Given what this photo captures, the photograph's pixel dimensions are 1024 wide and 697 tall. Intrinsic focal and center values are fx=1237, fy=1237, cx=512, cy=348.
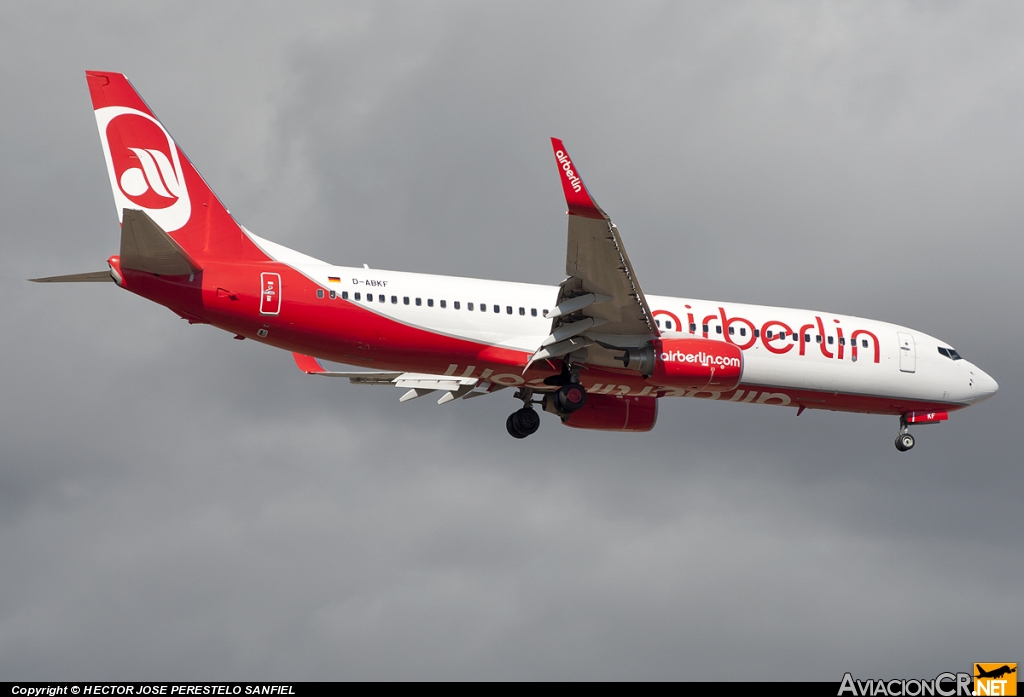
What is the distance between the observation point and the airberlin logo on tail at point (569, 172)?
28.3m

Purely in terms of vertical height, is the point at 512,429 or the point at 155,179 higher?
the point at 155,179

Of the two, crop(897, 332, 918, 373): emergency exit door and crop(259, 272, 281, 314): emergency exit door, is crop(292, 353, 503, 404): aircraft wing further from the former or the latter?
crop(897, 332, 918, 373): emergency exit door

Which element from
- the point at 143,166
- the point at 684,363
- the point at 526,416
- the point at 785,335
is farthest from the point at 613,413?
the point at 143,166

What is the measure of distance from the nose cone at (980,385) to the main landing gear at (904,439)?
7.58 feet

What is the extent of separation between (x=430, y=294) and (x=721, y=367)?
26.9ft

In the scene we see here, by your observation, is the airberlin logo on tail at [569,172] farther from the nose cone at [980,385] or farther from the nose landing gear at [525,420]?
the nose cone at [980,385]

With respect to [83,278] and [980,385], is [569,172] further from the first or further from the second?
[980,385]

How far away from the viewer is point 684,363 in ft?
111

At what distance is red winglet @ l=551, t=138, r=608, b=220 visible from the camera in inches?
1115

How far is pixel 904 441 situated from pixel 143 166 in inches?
953

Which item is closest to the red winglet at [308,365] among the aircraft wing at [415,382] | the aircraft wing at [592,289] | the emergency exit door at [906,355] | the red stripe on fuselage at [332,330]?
the aircraft wing at [415,382]

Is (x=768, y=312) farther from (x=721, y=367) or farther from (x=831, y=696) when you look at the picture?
(x=831, y=696)

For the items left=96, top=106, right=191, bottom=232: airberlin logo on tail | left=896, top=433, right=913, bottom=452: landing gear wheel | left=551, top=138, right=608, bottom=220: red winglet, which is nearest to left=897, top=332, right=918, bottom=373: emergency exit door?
left=896, top=433, right=913, bottom=452: landing gear wheel

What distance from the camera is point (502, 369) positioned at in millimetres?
33969
